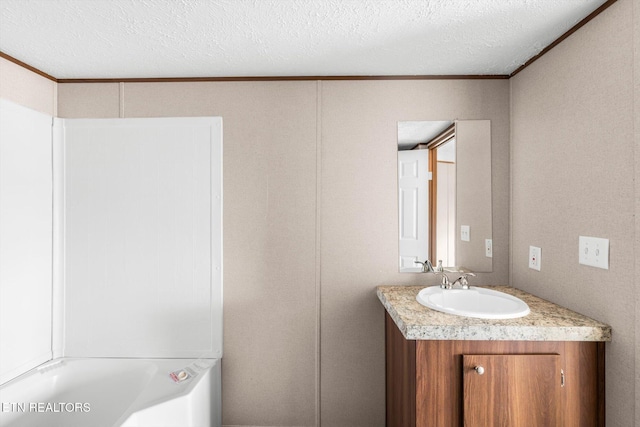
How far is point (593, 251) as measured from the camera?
1.40m

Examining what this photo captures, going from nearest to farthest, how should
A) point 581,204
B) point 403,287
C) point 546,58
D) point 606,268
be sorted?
point 606,268 → point 581,204 → point 546,58 → point 403,287

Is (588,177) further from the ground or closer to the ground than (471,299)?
further from the ground

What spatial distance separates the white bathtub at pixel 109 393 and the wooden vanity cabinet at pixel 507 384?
108cm

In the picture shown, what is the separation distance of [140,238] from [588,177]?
2.32m

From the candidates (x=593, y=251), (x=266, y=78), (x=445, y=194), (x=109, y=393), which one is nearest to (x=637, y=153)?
(x=593, y=251)

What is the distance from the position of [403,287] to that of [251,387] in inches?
43.2

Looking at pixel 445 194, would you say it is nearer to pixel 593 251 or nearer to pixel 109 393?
pixel 593 251

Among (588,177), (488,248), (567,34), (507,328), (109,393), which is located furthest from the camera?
(488,248)

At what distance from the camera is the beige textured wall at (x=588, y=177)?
1.26m

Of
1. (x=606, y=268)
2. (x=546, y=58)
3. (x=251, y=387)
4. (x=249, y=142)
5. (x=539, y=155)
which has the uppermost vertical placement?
(x=546, y=58)

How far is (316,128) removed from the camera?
6.73ft

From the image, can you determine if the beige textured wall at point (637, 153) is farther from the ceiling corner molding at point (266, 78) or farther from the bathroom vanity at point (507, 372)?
the ceiling corner molding at point (266, 78)

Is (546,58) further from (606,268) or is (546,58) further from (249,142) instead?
(249,142)

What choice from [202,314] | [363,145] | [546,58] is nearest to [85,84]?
[202,314]
